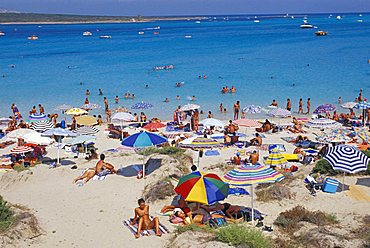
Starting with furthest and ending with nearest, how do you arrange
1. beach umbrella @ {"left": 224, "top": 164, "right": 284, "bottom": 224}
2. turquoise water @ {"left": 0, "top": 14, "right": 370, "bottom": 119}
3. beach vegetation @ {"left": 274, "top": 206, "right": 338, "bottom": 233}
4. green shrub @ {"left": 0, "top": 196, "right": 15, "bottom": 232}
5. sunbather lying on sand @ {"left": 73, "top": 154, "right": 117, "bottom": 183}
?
1. turquoise water @ {"left": 0, "top": 14, "right": 370, "bottom": 119}
2. sunbather lying on sand @ {"left": 73, "top": 154, "right": 117, "bottom": 183}
3. beach umbrella @ {"left": 224, "top": 164, "right": 284, "bottom": 224}
4. beach vegetation @ {"left": 274, "top": 206, "right": 338, "bottom": 233}
5. green shrub @ {"left": 0, "top": 196, "right": 15, "bottom": 232}

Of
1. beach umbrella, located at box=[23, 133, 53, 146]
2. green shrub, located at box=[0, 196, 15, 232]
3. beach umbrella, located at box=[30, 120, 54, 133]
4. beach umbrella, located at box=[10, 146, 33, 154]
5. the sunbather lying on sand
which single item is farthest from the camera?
beach umbrella, located at box=[30, 120, 54, 133]

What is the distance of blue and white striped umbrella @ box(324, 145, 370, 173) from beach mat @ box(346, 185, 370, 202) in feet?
2.52

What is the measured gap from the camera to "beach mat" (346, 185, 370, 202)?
11867 mm

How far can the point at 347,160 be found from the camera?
1181cm

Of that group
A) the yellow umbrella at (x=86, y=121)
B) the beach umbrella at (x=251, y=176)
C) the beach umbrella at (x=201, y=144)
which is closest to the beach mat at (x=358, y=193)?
the beach umbrella at (x=251, y=176)

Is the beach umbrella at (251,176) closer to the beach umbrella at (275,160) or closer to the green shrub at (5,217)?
the beach umbrella at (275,160)

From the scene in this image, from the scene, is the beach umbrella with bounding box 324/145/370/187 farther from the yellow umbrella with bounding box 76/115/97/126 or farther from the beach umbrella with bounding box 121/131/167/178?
the yellow umbrella with bounding box 76/115/97/126

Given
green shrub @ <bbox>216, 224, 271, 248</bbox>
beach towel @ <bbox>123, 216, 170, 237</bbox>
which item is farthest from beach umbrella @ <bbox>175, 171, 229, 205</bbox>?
green shrub @ <bbox>216, 224, 271, 248</bbox>

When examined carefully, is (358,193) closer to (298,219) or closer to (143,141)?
(298,219)

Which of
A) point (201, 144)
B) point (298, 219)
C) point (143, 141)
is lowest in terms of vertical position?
point (298, 219)

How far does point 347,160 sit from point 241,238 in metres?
4.89

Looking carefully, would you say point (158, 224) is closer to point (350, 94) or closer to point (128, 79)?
point (350, 94)

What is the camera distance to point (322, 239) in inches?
348

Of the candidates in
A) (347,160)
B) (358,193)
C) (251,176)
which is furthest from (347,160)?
(251,176)
